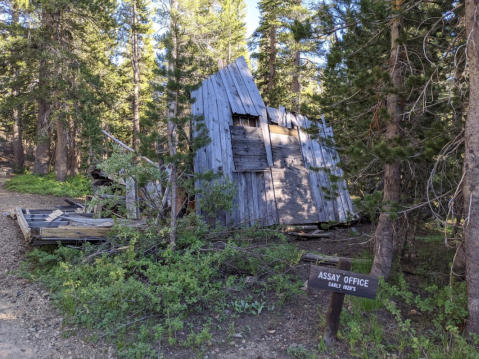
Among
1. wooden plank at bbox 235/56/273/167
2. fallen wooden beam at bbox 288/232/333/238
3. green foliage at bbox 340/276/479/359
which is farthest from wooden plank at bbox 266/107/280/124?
green foliage at bbox 340/276/479/359

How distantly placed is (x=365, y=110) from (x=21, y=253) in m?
7.46

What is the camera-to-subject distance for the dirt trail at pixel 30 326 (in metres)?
3.79

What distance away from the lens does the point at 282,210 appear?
31.5 ft

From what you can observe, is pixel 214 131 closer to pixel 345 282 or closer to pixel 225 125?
pixel 225 125

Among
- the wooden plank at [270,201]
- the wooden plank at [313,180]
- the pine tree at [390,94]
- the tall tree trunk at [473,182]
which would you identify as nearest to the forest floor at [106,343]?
the tall tree trunk at [473,182]

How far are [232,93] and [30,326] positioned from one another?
285 inches

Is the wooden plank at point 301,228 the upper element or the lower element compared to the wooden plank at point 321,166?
lower

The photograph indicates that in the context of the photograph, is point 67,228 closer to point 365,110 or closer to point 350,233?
point 365,110

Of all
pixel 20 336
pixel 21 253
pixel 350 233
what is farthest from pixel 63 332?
pixel 350 233

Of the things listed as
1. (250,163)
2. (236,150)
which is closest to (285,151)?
(250,163)

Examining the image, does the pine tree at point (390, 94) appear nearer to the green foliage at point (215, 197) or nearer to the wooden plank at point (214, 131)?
the green foliage at point (215, 197)

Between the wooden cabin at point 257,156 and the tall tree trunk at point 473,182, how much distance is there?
4.38m

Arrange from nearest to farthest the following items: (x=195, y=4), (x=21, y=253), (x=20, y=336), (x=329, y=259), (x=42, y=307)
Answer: (x=20, y=336), (x=42, y=307), (x=329, y=259), (x=21, y=253), (x=195, y=4)

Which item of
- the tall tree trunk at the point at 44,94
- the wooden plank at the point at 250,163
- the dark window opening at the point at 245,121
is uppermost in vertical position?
the tall tree trunk at the point at 44,94
